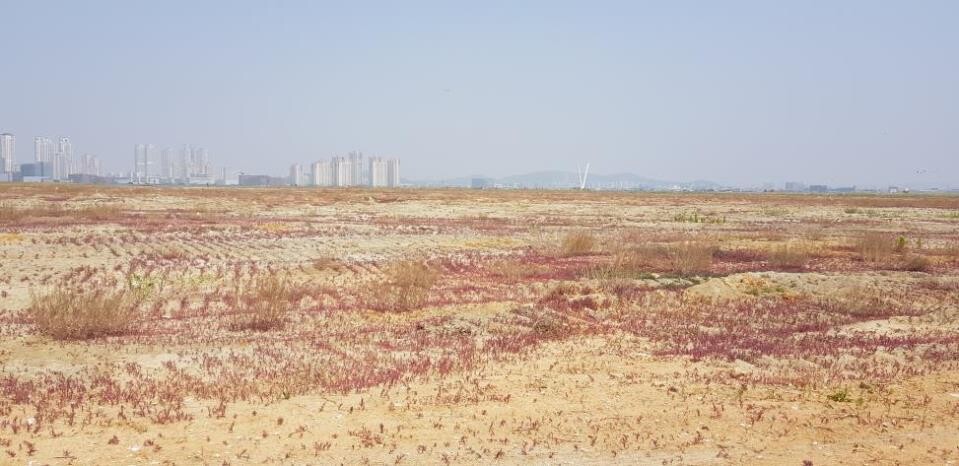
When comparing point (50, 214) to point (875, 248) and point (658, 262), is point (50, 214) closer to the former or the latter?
point (658, 262)

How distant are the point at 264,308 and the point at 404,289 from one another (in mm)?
3222

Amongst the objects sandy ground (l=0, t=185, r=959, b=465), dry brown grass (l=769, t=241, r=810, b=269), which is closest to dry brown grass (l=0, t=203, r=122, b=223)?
sandy ground (l=0, t=185, r=959, b=465)

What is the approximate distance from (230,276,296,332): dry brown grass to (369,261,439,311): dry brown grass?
1.97 meters

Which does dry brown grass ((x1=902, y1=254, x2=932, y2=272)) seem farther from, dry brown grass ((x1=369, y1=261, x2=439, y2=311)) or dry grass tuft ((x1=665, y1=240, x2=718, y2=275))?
dry brown grass ((x1=369, y1=261, x2=439, y2=311))

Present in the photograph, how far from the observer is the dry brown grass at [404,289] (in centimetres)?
1598

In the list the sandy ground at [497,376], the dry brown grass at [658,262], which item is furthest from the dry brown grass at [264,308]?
the dry brown grass at [658,262]

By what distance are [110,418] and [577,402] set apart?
5380 mm

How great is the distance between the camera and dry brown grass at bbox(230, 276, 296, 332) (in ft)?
45.0

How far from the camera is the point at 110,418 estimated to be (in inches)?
322

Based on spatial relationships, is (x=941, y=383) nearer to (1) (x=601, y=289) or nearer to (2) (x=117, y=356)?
(1) (x=601, y=289)

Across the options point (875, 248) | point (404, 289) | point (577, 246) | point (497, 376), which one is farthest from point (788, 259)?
point (497, 376)

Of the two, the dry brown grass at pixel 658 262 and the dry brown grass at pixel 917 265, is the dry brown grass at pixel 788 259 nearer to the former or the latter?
the dry brown grass at pixel 658 262

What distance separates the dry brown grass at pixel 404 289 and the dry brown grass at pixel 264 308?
1.97 meters

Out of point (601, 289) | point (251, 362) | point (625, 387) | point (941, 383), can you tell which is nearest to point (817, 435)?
point (625, 387)
